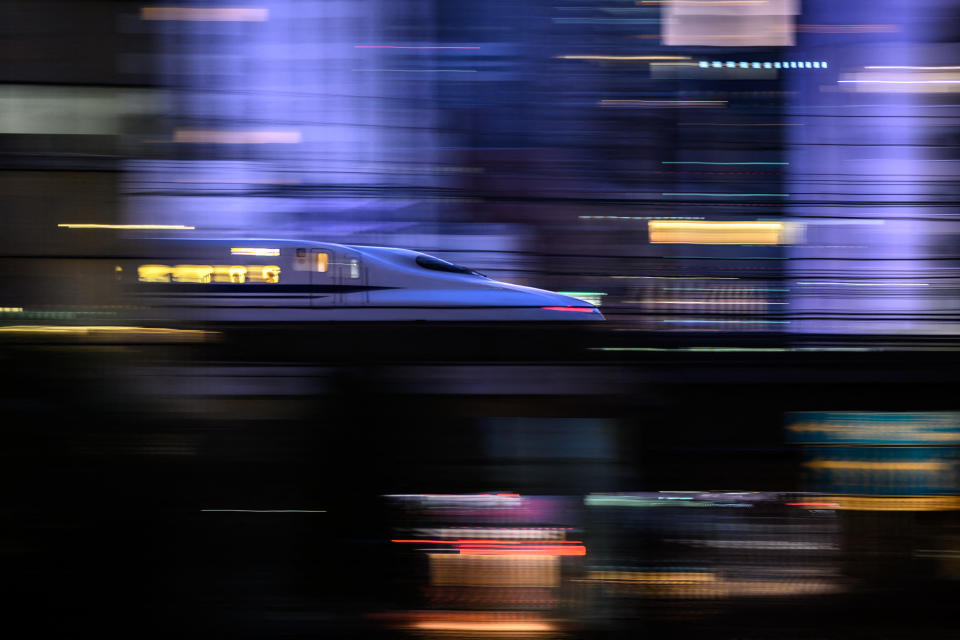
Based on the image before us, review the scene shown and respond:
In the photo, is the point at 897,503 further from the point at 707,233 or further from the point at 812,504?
the point at 707,233

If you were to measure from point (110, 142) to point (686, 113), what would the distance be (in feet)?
4.67

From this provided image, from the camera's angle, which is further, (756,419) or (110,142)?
(756,419)

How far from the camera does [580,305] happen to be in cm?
206

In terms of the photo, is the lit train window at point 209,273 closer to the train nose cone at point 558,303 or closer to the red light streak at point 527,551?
the train nose cone at point 558,303

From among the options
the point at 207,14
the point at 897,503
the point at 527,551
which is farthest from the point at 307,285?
the point at 897,503

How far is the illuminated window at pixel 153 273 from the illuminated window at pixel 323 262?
41cm

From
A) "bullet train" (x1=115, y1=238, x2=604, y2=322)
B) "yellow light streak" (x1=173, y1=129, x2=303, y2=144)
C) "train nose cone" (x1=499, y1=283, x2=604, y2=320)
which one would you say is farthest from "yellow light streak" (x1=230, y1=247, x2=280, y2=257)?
"train nose cone" (x1=499, y1=283, x2=604, y2=320)

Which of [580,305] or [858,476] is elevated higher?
[580,305]

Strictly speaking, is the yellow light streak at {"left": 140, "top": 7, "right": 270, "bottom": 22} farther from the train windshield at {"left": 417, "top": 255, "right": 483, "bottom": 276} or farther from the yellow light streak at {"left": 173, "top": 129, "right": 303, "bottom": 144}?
the train windshield at {"left": 417, "top": 255, "right": 483, "bottom": 276}

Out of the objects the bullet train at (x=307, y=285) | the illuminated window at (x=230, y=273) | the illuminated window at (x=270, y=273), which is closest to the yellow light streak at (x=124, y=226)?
the bullet train at (x=307, y=285)

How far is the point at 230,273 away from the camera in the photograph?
1872 mm

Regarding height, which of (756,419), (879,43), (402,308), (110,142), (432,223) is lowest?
(756,419)

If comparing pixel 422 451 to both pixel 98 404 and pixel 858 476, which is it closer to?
pixel 98 404

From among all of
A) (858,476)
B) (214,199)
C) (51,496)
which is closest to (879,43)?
(858,476)
